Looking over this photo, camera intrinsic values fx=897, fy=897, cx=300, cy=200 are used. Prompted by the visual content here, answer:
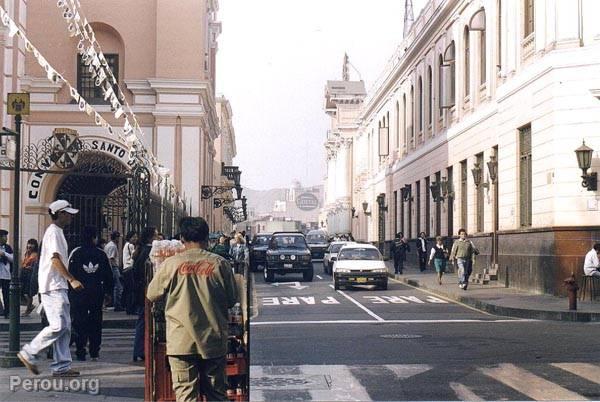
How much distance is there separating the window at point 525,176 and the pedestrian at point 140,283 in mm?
15526

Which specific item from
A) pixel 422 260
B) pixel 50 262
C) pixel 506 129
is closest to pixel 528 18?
pixel 506 129

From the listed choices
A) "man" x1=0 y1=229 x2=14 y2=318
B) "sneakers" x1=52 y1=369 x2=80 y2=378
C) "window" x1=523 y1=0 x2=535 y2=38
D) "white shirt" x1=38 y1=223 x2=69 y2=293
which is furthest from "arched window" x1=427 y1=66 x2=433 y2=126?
"sneakers" x1=52 y1=369 x2=80 y2=378

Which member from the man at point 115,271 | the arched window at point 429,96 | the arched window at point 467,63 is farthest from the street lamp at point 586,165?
the arched window at point 429,96

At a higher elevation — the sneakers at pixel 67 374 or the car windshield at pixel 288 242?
the car windshield at pixel 288 242

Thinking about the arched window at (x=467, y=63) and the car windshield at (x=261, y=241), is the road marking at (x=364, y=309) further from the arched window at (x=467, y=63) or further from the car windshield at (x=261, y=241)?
the car windshield at (x=261, y=241)

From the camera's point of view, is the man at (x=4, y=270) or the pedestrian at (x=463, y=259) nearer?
the man at (x=4, y=270)

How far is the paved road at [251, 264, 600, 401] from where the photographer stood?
10.1m

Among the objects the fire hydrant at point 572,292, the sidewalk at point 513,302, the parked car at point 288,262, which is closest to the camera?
the sidewalk at point 513,302

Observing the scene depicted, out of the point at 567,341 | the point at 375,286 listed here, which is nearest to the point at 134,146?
the point at 375,286

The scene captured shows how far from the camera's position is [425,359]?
12617mm

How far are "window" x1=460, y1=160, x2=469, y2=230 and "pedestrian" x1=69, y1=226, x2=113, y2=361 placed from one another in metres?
25.8

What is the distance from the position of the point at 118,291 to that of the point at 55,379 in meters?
9.38

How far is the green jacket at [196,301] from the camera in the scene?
662 cm

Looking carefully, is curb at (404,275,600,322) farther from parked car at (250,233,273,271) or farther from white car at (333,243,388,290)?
parked car at (250,233,273,271)
